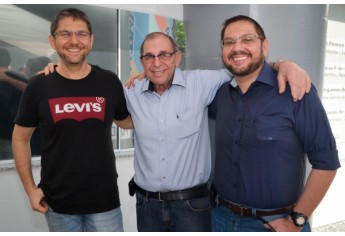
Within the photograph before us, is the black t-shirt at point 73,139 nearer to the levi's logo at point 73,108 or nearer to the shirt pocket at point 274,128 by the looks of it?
the levi's logo at point 73,108

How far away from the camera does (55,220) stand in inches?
79.8

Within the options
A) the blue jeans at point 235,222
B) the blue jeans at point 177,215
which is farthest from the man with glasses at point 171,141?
the blue jeans at point 235,222

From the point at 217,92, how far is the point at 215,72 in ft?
0.46

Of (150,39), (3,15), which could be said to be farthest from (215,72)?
(3,15)

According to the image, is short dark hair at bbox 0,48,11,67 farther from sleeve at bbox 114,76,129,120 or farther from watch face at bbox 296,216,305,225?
watch face at bbox 296,216,305,225

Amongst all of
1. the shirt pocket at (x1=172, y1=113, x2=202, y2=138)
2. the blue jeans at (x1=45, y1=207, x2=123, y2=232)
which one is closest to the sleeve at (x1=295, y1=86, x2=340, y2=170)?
the shirt pocket at (x1=172, y1=113, x2=202, y2=138)

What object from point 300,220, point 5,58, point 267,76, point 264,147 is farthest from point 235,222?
point 5,58

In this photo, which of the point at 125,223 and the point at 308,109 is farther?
the point at 125,223

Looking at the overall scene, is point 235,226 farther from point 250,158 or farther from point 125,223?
point 125,223

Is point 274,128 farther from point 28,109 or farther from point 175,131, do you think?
point 28,109

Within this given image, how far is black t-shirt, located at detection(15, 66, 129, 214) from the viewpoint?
76.2 inches

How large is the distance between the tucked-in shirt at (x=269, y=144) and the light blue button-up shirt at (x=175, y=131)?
0.22 metres

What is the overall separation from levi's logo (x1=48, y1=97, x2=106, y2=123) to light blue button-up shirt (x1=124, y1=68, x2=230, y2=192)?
0.29 m

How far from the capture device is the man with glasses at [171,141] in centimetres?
205
